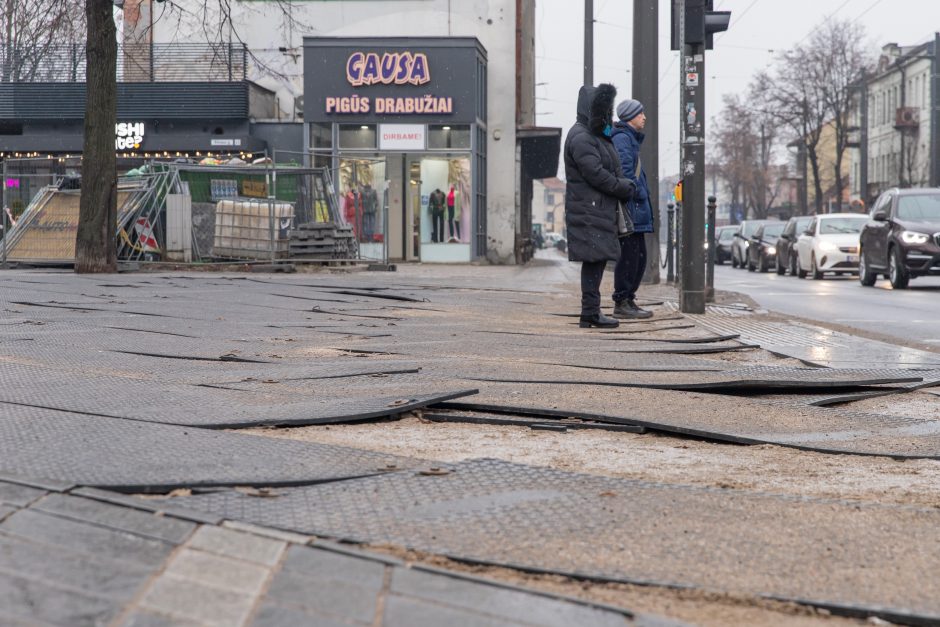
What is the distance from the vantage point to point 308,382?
6117 millimetres

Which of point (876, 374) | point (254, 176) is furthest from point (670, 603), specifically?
point (254, 176)

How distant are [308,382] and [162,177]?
1833cm

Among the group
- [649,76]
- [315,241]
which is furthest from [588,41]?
[315,241]

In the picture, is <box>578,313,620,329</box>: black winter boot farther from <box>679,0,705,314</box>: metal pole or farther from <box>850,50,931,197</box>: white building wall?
<box>850,50,931,197</box>: white building wall

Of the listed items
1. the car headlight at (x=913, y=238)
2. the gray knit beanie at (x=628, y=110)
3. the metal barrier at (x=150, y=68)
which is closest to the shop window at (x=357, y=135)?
the metal barrier at (x=150, y=68)

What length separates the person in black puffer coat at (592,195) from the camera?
10.0 meters

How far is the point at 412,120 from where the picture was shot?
32.9 metres

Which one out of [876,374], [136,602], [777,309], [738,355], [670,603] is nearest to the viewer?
[136,602]

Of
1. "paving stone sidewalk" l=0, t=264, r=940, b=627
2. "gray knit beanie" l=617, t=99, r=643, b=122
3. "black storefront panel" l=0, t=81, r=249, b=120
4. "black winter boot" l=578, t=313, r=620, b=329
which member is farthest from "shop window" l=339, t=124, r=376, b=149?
"black winter boot" l=578, t=313, r=620, b=329

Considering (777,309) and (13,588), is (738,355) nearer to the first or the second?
(13,588)

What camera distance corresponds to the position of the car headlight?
69.2 feet

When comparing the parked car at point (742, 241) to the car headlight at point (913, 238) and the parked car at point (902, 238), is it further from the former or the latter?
the car headlight at point (913, 238)

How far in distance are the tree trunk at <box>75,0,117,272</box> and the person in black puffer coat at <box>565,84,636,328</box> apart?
466 inches

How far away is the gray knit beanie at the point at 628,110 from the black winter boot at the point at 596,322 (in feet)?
6.81
